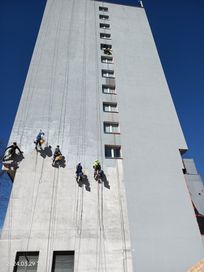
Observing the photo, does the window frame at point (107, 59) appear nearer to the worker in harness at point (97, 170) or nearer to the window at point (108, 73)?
the window at point (108, 73)

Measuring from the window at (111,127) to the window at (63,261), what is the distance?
9535 mm

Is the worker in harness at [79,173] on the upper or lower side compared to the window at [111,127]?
lower

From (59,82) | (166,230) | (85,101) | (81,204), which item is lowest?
(166,230)

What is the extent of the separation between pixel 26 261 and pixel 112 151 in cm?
927

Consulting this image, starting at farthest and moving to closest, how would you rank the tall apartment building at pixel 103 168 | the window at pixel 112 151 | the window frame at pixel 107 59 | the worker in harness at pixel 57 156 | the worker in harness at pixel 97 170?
the window frame at pixel 107 59
the window at pixel 112 151
the worker in harness at pixel 57 156
the worker in harness at pixel 97 170
the tall apartment building at pixel 103 168

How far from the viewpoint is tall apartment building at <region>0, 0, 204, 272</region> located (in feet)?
41.1

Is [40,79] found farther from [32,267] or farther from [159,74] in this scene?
[32,267]

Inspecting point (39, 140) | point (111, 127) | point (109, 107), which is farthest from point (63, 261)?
point (109, 107)

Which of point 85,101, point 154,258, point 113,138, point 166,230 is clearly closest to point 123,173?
point 113,138

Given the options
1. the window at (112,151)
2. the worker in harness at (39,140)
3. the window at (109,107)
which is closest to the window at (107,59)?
the window at (109,107)

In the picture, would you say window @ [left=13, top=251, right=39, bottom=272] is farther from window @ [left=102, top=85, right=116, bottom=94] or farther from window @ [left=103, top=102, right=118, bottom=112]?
window @ [left=102, top=85, right=116, bottom=94]

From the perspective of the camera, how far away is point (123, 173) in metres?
15.7

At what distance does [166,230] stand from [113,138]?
7644 millimetres

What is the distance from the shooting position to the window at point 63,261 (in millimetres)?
12227
